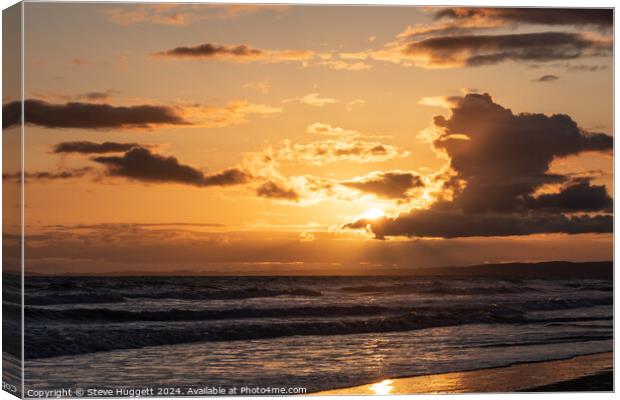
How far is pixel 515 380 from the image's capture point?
10.8 meters

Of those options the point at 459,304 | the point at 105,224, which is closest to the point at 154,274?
the point at 105,224

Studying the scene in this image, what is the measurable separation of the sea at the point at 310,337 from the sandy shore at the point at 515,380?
5.8 inches

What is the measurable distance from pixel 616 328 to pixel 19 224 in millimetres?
5942

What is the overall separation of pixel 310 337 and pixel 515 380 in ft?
7.83

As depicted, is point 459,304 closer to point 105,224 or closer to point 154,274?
point 154,274

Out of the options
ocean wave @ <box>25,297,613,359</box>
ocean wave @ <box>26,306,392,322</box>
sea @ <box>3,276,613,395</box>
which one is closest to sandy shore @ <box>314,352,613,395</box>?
sea @ <box>3,276,613,395</box>

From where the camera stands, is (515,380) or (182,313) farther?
(182,313)

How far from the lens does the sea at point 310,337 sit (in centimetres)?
1064

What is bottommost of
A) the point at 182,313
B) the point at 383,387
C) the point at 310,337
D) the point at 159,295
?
the point at 383,387

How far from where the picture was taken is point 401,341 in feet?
39.8

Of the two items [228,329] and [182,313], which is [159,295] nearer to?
[182,313]

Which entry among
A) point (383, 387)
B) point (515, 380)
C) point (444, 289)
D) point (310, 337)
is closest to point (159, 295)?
point (310, 337)

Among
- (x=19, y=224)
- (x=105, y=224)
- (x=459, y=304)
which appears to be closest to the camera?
(x=19, y=224)

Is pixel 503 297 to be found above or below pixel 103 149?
below
